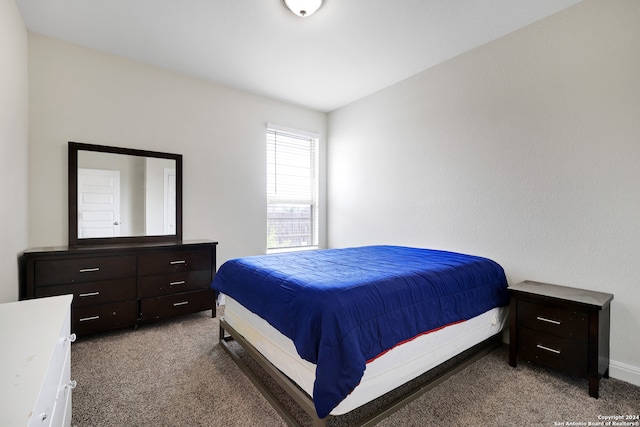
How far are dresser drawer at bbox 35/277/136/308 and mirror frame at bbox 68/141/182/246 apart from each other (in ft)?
1.64

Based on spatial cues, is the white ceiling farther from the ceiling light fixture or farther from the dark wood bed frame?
the dark wood bed frame

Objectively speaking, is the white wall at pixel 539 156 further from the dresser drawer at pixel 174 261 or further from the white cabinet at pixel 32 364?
the white cabinet at pixel 32 364

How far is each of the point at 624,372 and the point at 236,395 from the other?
2619 mm

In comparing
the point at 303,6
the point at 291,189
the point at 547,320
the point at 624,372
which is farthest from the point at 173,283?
the point at 624,372

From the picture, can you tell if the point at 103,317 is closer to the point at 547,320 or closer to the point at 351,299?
the point at 351,299

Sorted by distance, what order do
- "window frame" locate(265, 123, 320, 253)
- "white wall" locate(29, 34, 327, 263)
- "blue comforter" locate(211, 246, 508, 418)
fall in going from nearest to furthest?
"blue comforter" locate(211, 246, 508, 418)
"white wall" locate(29, 34, 327, 263)
"window frame" locate(265, 123, 320, 253)

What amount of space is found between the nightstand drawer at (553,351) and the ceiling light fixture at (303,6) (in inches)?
112

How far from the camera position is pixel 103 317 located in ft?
8.39

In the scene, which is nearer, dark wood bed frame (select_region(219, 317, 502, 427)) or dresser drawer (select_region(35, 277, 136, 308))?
dark wood bed frame (select_region(219, 317, 502, 427))

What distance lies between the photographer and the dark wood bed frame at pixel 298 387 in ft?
4.95

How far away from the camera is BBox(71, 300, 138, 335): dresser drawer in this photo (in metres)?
2.46

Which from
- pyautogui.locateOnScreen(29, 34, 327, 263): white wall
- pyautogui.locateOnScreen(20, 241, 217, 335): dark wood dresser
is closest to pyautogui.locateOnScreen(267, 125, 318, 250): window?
pyautogui.locateOnScreen(29, 34, 327, 263): white wall

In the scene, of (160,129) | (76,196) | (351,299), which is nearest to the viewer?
(351,299)

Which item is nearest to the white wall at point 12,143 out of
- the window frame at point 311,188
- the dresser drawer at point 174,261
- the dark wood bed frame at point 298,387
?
the dresser drawer at point 174,261
